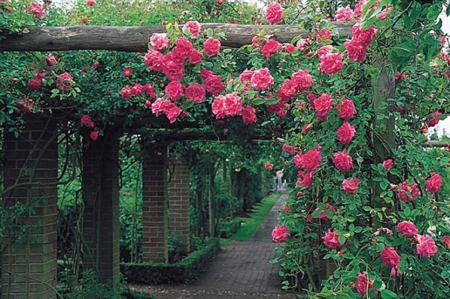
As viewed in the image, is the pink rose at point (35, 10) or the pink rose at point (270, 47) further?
the pink rose at point (35, 10)

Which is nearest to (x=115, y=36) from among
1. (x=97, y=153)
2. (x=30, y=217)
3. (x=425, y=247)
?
(x=425, y=247)

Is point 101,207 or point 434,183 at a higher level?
point 434,183

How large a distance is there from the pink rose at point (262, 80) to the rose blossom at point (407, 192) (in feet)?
2.36

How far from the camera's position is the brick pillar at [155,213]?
29.6ft

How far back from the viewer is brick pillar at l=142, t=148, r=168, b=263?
29.6ft

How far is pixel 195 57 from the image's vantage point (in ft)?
8.14

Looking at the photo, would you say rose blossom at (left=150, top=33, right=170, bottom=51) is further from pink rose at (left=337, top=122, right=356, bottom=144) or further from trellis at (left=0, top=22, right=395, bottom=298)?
pink rose at (left=337, top=122, right=356, bottom=144)

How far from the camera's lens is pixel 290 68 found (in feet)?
9.09

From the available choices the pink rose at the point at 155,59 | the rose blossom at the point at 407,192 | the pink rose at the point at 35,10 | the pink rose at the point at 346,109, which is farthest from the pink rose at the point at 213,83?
the pink rose at the point at 35,10

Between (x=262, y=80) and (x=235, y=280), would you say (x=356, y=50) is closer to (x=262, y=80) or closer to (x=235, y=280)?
(x=262, y=80)

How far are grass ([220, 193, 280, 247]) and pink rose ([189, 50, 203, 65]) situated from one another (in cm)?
1099

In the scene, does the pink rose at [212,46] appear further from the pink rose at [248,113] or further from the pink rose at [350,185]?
the pink rose at [350,185]

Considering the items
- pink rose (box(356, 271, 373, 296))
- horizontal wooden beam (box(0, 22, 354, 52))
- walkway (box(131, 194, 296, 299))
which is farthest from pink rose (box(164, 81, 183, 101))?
walkway (box(131, 194, 296, 299))

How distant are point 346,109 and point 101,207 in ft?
15.0
